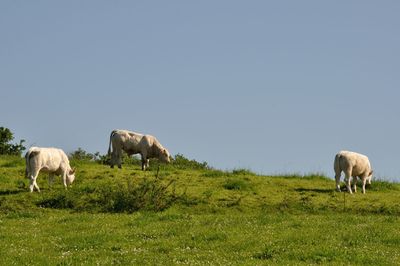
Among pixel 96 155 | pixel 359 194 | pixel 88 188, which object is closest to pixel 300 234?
pixel 88 188

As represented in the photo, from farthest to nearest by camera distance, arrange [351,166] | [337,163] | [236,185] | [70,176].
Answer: [337,163] → [351,166] → [236,185] → [70,176]

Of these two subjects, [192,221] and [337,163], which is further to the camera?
[337,163]

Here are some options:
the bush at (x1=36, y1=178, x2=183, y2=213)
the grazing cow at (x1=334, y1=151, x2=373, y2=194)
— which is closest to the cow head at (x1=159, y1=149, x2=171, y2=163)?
the grazing cow at (x1=334, y1=151, x2=373, y2=194)

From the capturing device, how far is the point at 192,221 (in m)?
24.9

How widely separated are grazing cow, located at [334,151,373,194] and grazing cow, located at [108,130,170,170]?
11650 millimetres

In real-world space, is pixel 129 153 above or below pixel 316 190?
above

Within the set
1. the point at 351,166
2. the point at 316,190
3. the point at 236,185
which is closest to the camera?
the point at 236,185

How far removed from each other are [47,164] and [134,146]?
11875mm

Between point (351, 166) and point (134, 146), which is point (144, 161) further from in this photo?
point (351, 166)

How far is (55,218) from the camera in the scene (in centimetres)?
2594

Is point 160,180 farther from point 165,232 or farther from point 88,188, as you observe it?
point 165,232

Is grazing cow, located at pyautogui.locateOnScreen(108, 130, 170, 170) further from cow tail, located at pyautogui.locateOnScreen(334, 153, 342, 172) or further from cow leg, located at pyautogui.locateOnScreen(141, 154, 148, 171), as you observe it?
cow tail, located at pyautogui.locateOnScreen(334, 153, 342, 172)

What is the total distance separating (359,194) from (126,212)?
43.2ft

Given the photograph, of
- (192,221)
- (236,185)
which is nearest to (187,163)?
(236,185)
